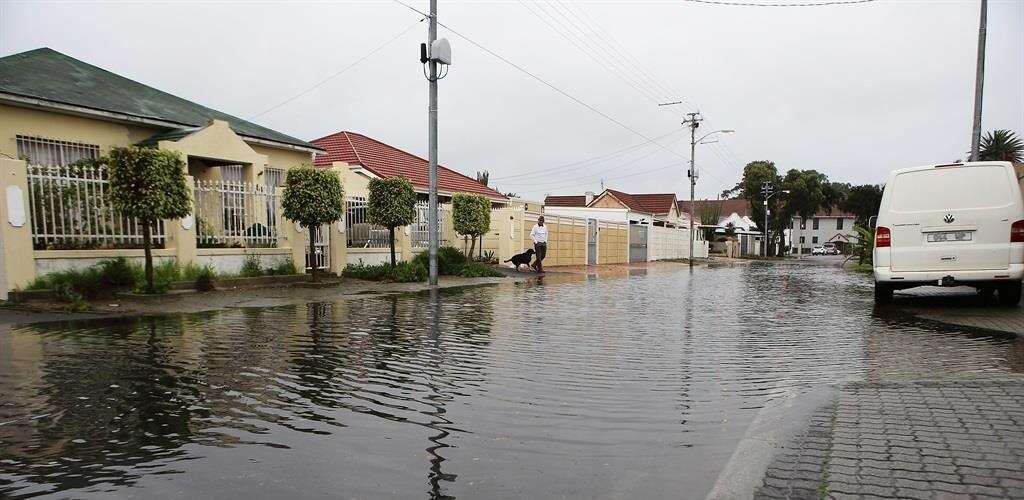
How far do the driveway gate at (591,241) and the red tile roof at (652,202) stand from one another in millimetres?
33632

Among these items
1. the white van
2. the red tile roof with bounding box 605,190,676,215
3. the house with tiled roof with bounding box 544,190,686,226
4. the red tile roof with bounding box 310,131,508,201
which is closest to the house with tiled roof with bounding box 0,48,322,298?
the red tile roof with bounding box 310,131,508,201

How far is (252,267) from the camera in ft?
42.0

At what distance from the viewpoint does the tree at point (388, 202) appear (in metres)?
15.0

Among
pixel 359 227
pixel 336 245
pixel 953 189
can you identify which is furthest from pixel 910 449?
pixel 359 227

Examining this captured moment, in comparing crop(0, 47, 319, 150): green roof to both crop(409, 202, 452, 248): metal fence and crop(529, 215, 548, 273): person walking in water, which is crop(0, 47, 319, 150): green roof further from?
crop(529, 215, 548, 273): person walking in water

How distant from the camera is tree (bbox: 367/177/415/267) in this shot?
49.2 feet

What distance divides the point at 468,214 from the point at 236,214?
746 cm

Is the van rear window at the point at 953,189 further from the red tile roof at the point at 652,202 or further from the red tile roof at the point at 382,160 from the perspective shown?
the red tile roof at the point at 652,202

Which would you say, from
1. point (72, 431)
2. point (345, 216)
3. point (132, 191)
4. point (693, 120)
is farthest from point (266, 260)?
point (693, 120)

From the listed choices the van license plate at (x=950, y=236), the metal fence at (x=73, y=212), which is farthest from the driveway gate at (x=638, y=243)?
the metal fence at (x=73, y=212)

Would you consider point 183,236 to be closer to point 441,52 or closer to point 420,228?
point 441,52

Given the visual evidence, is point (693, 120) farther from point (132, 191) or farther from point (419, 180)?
point (132, 191)

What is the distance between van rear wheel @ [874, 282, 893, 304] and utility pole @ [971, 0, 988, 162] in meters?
7.42

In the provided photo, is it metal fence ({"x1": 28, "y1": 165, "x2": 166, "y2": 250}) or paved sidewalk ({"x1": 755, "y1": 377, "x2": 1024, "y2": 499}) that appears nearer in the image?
paved sidewalk ({"x1": 755, "y1": 377, "x2": 1024, "y2": 499})
